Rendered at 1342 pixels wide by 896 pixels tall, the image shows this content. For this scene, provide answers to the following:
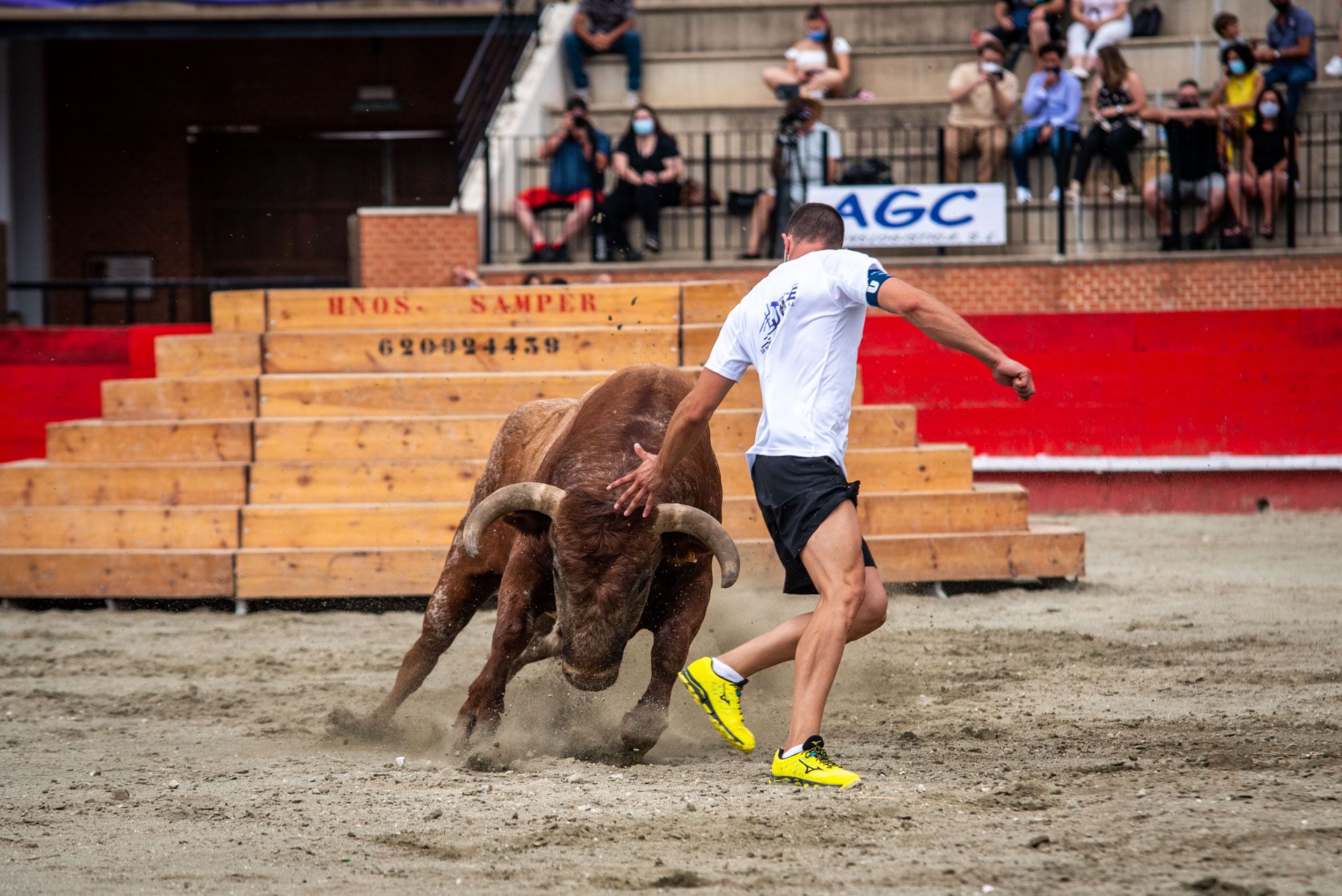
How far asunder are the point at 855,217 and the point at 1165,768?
396 inches

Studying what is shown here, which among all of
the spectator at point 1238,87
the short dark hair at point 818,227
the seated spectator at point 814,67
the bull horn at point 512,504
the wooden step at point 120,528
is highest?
the seated spectator at point 814,67

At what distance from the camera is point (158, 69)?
21.5 metres

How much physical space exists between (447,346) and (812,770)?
5.69 m

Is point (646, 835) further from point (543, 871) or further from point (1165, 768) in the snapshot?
point (1165, 768)

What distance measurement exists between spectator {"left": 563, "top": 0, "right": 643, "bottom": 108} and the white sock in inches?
490

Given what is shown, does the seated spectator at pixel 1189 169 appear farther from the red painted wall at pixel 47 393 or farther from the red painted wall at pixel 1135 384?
the red painted wall at pixel 47 393

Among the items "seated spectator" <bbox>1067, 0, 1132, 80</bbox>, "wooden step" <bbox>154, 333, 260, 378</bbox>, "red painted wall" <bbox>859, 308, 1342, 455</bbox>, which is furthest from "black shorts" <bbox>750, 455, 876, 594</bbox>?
"seated spectator" <bbox>1067, 0, 1132, 80</bbox>

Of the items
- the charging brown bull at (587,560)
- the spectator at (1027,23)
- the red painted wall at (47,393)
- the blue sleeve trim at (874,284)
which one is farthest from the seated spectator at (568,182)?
the blue sleeve trim at (874,284)

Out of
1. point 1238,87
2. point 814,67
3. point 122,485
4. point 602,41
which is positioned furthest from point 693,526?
point 602,41

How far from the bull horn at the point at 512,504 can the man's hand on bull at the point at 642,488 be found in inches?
9.1

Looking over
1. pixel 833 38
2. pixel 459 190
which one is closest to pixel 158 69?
pixel 459 190

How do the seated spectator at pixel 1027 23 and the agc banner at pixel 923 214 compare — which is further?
the seated spectator at pixel 1027 23

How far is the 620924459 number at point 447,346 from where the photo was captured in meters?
9.59

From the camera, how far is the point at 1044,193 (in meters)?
15.0
